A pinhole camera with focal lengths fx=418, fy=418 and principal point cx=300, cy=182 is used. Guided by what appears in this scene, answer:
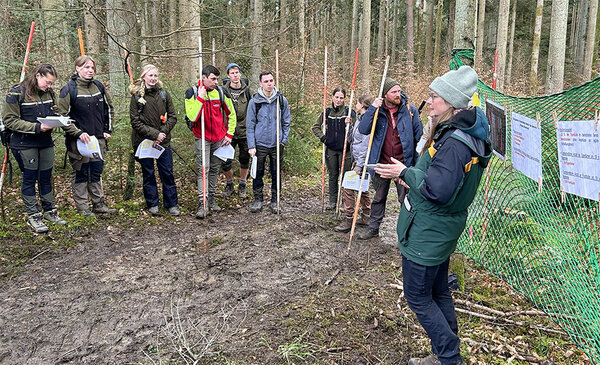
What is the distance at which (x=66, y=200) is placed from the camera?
6941mm

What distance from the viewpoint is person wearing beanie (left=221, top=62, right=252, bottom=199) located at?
740 cm

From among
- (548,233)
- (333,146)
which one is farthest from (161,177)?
(548,233)

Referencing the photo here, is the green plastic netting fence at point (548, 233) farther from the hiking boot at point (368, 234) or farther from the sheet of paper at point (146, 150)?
the sheet of paper at point (146, 150)

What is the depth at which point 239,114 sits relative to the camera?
25.2ft

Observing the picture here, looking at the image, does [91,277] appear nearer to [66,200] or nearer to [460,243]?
[66,200]

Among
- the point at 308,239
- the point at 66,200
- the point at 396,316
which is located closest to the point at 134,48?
the point at 66,200

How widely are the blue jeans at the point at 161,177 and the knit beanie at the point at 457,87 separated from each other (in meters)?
4.87

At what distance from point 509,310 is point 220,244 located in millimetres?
3548

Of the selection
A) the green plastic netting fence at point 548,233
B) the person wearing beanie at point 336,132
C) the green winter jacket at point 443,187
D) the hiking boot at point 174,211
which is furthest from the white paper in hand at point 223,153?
the green winter jacket at point 443,187

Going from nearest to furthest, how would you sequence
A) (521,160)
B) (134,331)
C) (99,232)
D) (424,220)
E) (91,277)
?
(424,220) < (134,331) < (521,160) < (91,277) < (99,232)

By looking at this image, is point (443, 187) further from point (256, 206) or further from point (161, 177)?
point (161, 177)

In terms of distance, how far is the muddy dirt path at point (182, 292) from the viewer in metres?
3.37

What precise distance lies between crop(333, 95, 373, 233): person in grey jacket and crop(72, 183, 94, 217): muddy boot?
377cm

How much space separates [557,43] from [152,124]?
11314 millimetres
